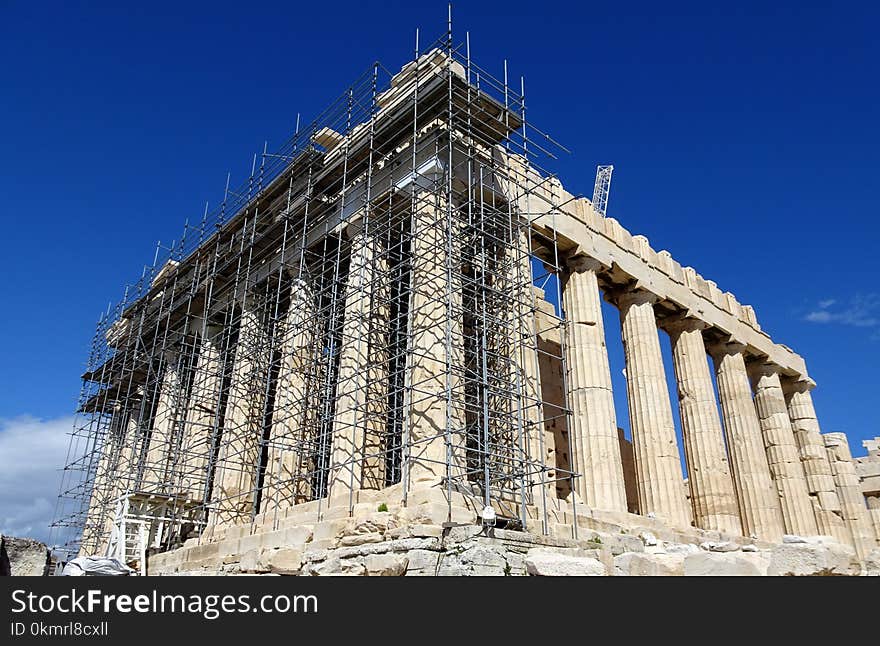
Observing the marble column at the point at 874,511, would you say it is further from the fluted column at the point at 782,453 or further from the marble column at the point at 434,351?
the marble column at the point at 434,351

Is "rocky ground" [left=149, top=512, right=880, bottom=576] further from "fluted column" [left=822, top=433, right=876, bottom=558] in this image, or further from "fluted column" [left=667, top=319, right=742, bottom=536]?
"fluted column" [left=822, top=433, right=876, bottom=558]

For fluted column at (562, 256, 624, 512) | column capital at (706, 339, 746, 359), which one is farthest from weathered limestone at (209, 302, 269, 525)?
column capital at (706, 339, 746, 359)

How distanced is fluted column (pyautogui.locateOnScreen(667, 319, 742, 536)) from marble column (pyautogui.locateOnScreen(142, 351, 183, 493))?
19.0m

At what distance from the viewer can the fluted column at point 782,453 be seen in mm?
28125

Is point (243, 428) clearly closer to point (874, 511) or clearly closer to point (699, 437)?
point (699, 437)

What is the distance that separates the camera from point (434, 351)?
56.7 ft

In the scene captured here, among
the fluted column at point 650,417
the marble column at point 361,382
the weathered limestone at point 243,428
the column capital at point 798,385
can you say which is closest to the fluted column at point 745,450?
the fluted column at point 650,417

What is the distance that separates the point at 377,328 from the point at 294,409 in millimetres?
4180

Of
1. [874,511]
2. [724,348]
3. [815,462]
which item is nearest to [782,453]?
[815,462]

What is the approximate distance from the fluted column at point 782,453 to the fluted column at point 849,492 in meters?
2.74
